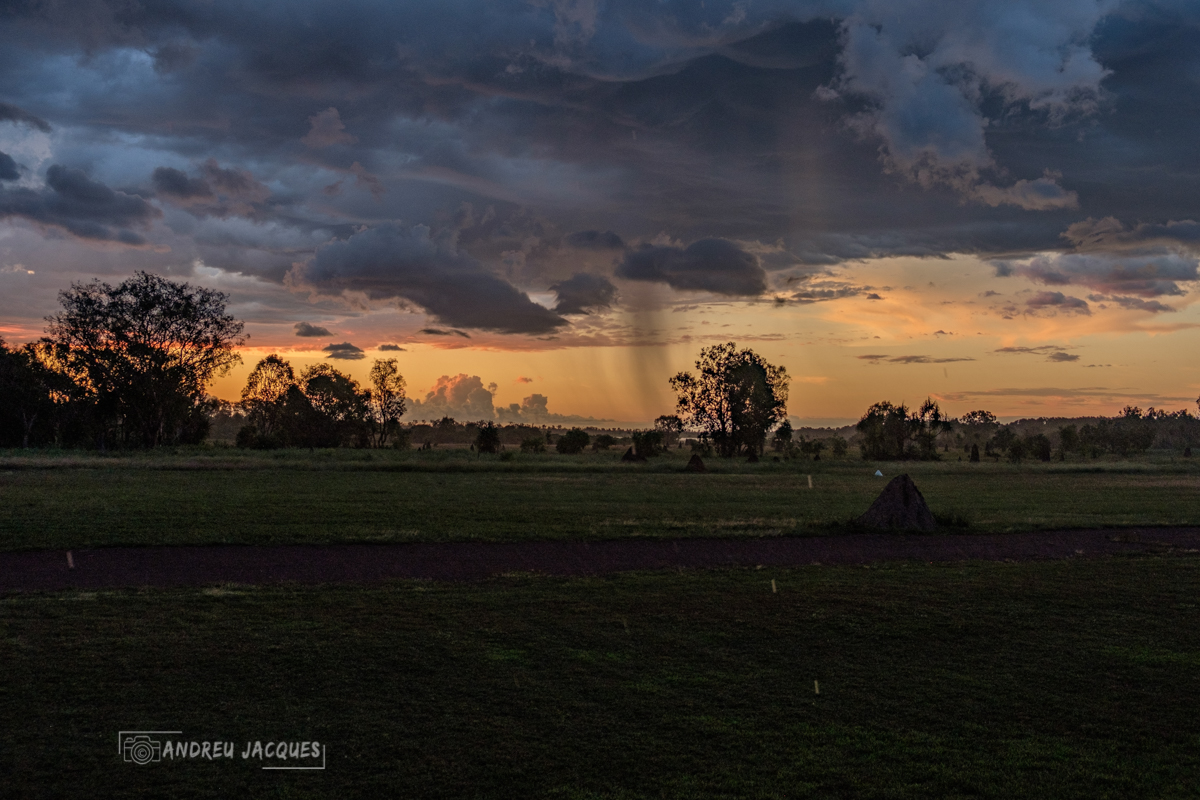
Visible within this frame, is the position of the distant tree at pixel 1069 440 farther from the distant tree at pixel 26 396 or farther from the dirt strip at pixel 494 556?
the distant tree at pixel 26 396

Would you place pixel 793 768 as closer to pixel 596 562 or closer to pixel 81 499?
pixel 596 562

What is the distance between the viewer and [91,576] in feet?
44.0

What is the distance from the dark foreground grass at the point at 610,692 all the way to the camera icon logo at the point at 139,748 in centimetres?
14

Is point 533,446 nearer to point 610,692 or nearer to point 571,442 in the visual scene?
point 571,442

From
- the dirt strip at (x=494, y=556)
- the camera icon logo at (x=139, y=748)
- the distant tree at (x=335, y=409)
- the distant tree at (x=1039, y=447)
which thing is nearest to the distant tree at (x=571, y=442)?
the distant tree at (x=335, y=409)

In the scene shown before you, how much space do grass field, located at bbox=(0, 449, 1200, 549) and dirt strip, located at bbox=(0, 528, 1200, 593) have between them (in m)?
1.20

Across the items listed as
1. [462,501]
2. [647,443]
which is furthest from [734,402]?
[462,501]

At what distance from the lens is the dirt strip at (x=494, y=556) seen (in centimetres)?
1362

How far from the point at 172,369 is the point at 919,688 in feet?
256

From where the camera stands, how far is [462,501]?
1098 inches

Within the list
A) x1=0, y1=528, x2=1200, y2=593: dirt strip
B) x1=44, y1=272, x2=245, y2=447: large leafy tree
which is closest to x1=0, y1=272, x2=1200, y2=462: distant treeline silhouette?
x1=44, y1=272, x2=245, y2=447: large leafy tree

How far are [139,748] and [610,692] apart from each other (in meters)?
4.20

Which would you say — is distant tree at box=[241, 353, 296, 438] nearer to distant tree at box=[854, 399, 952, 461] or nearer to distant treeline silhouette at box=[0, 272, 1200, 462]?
distant treeline silhouette at box=[0, 272, 1200, 462]

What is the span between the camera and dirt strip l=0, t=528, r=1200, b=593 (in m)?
13.6
